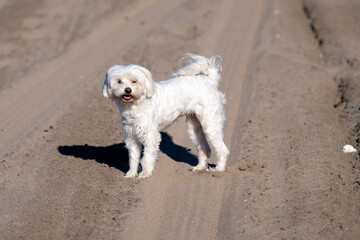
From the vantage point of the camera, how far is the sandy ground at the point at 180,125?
8.67 m

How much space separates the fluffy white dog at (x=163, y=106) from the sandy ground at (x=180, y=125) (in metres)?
0.50

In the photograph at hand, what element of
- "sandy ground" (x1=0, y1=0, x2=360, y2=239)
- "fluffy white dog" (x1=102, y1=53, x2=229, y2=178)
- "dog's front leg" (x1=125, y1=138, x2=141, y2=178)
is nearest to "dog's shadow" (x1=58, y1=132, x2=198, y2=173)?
"sandy ground" (x1=0, y1=0, x2=360, y2=239)

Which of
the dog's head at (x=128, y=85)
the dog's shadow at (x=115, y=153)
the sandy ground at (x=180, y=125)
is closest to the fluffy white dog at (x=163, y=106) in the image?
the dog's head at (x=128, y=85)

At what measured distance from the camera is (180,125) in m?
14.0

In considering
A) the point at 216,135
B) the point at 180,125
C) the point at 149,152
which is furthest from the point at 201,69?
the point at 180,125

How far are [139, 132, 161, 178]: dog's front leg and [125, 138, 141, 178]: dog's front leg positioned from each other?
0.18 metres

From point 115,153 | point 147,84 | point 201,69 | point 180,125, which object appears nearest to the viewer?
point 147,84

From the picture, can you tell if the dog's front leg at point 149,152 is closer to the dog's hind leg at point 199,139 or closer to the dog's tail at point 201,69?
the dog's hind leg at point 199,139

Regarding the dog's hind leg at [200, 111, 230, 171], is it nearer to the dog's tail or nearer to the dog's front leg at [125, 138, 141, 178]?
the dog's tail

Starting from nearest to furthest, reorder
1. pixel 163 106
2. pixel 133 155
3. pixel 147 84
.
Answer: pixel 147 84, pixel 163 106, pixel 133 155

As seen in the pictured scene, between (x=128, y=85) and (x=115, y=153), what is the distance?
319cm

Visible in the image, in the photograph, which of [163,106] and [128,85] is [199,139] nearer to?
[163,106]

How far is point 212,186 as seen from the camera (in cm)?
998

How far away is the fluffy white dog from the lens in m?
9.23
